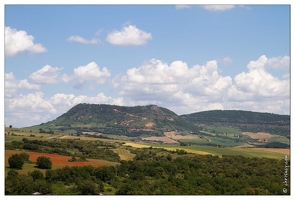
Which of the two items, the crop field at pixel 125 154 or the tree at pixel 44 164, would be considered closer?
the tree at pixel 44 164

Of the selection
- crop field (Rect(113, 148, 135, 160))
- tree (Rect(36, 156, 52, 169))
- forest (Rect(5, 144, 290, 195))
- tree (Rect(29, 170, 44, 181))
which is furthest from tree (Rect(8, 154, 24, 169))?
crop field (Rect(113, 148, 135, 160))

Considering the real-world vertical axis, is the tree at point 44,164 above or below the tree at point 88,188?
above

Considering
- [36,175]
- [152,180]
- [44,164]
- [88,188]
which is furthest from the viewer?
[44,164]

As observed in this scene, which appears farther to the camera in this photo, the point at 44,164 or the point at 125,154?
the point at 125,154

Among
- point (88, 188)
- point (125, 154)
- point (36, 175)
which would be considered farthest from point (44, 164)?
point (125, 154)

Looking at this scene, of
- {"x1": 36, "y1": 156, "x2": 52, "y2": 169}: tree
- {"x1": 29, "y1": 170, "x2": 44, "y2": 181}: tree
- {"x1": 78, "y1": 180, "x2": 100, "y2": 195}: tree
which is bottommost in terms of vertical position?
{"x1": 78, "y1": 180, "x2": 100, "y2": 195}: tree

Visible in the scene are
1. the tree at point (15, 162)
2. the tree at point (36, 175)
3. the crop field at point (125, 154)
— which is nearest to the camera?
the tree at point (36, 175)

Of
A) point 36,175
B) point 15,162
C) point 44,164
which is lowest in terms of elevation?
point 36,175

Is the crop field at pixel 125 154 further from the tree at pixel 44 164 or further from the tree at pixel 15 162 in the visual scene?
the tree at pixel 15 162

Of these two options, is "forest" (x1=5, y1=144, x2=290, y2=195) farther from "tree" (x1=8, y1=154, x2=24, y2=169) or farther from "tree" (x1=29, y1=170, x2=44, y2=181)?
"tree" (x1=8, y1=154, x2=24, y2=169)

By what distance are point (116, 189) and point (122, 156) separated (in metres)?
50.2

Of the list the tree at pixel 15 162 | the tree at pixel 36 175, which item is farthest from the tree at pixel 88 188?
the tree at pixel 15 162

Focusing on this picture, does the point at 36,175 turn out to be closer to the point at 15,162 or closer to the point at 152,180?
the point at 15,162

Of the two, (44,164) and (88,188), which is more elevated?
(44,164)
